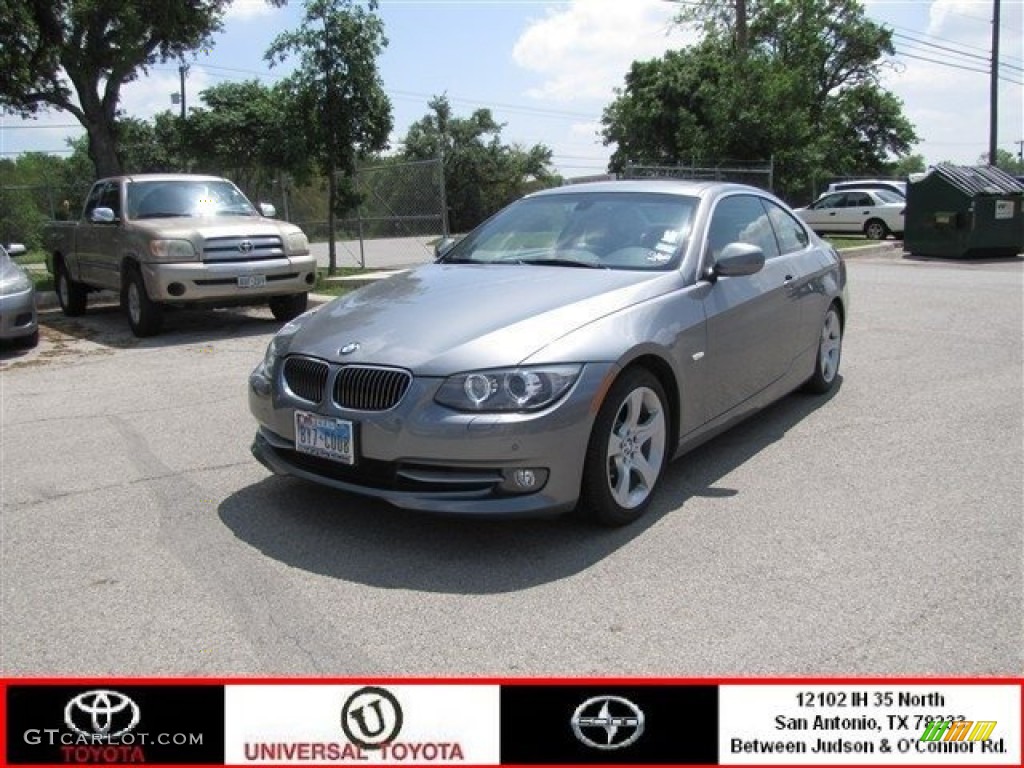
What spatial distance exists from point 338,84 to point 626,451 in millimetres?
12333

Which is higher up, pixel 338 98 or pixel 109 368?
pixel 338 98

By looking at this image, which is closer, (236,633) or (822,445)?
(236,633)

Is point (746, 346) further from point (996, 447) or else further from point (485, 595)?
point (485, 595)

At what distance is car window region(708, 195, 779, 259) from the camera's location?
520 centimetres

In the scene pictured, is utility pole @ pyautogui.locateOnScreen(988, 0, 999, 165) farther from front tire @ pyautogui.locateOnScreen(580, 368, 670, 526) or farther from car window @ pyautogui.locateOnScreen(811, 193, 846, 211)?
front tire @ pyautogui.locateOnScreen(580, 368, 670, 526)

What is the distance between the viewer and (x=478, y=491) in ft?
12.4

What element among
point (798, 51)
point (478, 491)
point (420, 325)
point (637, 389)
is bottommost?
point (478, 491)

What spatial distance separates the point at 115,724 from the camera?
8.34 ft

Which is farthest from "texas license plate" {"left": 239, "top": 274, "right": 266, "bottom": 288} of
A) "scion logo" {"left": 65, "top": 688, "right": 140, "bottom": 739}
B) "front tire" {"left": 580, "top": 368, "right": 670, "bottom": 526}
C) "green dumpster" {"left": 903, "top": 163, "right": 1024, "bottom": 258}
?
"green dumpster" {"left": 903, "top": 163, "right": 1024, "bottom": 258}

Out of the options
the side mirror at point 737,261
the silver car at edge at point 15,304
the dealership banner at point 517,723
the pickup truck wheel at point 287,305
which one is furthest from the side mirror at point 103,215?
the dealership banner at point 517,723

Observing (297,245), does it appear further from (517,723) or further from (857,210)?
(857,210)

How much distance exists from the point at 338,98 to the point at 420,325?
11.9 m

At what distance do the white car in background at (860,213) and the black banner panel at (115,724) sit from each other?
23831 mm

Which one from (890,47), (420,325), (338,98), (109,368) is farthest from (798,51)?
(420,325)
